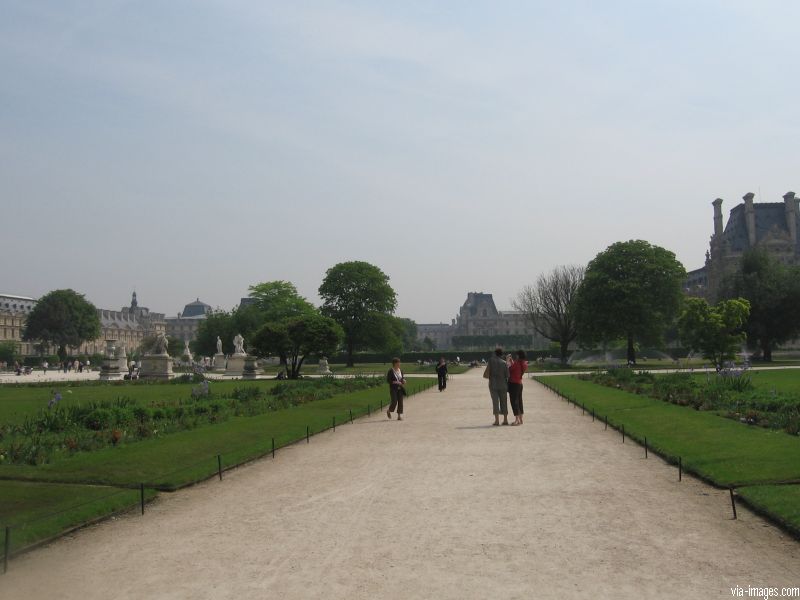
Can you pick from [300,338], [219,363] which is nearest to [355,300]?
[219,363]

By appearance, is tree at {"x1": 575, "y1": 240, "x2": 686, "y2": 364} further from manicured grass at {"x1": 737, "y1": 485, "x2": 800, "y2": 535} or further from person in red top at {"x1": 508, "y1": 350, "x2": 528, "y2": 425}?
manicured grass at {"x1": 737, "y1": 485, "x2": 800, "y2": 535}

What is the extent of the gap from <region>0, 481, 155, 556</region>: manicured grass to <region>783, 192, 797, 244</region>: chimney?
118m

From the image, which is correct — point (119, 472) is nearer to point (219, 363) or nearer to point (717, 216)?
point (219, 363)

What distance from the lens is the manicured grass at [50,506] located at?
8.59 m

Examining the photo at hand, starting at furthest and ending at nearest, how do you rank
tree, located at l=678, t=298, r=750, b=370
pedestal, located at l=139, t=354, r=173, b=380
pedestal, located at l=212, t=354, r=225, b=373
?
pedestal, located at l=212, t=354, r=225, b=373
pedestal, located at l=139, t=354, r=173, b=380
tree, located at l=678, t=298, r=750, b=370

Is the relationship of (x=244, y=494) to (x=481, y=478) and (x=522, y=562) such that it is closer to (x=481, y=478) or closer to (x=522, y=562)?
(x=481, y=478)

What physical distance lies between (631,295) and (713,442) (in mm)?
53780

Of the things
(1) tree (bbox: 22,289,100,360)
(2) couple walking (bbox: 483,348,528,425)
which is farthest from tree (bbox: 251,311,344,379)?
(1) tree (bbox: 22,289,100,360)

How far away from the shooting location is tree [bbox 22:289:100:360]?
11325 centimetres

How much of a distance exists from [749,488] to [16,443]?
13319 mm

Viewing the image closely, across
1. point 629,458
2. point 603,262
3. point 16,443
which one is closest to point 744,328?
point 603,262

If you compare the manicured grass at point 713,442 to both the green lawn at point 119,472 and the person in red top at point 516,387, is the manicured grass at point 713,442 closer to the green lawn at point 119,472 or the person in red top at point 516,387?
the person in red top at point 516,387

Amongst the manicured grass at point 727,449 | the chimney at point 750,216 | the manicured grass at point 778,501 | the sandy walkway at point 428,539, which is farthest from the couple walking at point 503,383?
the chimney at point 750,216

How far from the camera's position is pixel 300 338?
49406mm
